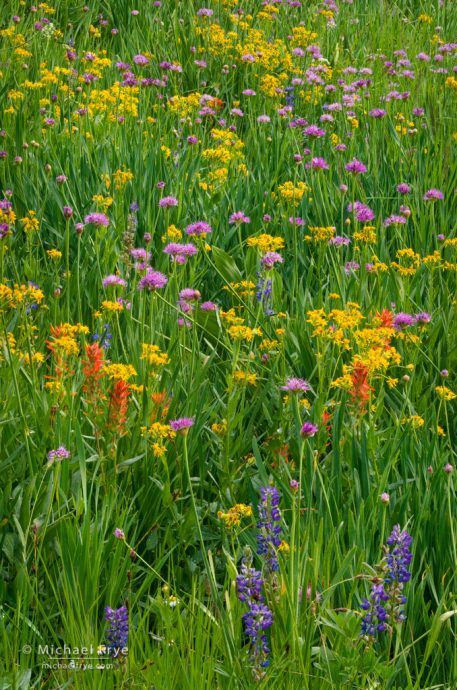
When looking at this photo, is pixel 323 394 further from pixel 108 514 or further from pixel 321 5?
pixel 321 5

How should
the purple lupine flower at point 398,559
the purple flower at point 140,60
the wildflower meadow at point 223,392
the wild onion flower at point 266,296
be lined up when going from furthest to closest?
1. the purple flower at point 140,60
2. the wild onion flower at point 266,296
3. the wildflower meadow at point 223,392
4. the purple lupine flower at point 398,559

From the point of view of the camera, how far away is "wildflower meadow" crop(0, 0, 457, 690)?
173 centimetres

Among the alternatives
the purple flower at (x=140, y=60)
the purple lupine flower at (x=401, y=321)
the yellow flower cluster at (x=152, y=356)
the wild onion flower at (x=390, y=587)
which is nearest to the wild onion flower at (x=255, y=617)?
the wild onion flower at (x=390, y=587)

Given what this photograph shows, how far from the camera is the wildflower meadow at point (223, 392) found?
5.67ft

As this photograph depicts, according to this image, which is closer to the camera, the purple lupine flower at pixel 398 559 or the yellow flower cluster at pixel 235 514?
the purple lupine flower at pixel 398 559

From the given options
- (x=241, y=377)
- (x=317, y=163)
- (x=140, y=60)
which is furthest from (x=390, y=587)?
(x=140, y=60)

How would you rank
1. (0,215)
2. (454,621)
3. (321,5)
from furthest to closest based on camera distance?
Result: (321,5), (0,215), (454,621)

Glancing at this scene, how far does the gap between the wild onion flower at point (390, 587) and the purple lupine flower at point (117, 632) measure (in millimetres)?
409

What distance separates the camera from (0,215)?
2.52 m

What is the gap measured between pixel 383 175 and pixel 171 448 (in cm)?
209

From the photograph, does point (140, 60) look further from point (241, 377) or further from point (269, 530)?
point (269, 530)

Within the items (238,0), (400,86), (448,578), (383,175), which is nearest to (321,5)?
(238,0)

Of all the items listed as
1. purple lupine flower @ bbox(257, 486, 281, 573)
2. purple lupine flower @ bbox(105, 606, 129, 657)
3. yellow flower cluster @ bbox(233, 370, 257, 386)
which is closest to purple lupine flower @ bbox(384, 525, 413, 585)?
purple lupine flower @ bbox(257, 486, 281, 573)

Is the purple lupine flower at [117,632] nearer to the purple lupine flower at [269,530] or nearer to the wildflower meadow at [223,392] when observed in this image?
the wildflower meadow at [223,392]
